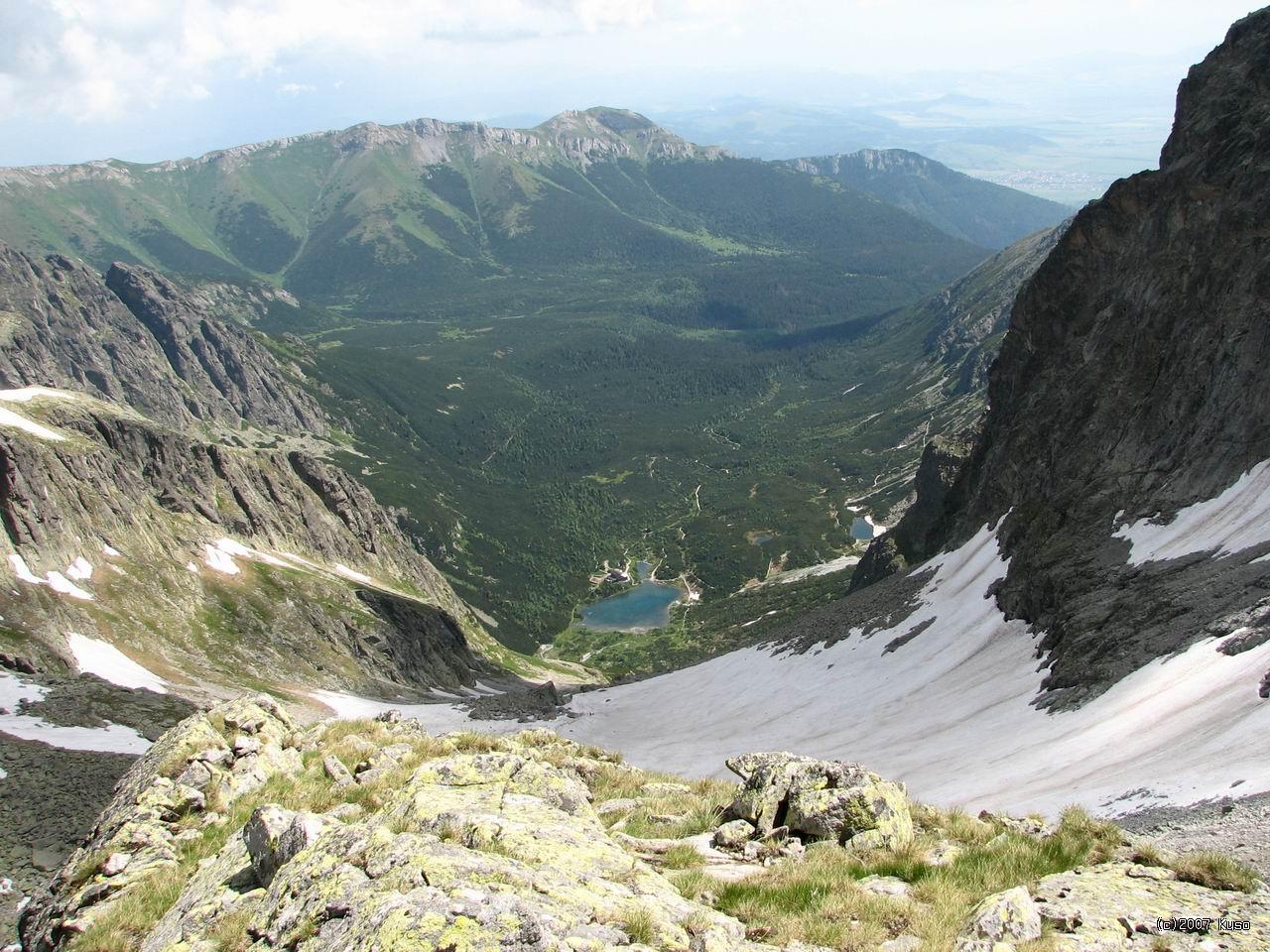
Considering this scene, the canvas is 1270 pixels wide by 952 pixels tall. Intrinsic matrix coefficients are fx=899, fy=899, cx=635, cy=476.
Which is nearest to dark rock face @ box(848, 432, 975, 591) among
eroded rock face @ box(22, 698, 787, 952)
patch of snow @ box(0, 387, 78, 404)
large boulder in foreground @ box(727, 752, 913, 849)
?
large boulder in foreground @ box(727, 752, 913, 849)

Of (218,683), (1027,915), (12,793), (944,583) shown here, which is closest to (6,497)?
(218,683)

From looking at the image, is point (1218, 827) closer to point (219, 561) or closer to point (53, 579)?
point (53, 579)

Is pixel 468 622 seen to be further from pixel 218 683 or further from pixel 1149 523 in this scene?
pixel 1149 523

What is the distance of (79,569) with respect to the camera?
7406cm

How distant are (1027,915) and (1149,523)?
48171mm

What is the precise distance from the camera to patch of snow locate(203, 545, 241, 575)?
297ft

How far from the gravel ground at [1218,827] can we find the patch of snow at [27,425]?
99653mm

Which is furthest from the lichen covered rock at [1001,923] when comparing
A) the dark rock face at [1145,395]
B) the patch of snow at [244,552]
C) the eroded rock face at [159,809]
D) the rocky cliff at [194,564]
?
the patch of snow at [244,552]

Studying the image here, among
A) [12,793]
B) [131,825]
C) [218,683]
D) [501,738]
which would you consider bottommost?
[218,683]

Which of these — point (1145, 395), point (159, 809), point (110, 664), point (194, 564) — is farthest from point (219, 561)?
point (1145, 395)

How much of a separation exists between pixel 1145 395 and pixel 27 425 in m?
103

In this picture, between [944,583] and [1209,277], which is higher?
[1209,277]

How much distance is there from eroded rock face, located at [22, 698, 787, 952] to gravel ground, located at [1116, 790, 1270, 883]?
9.89 metres

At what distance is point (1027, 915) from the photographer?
12.8 m
